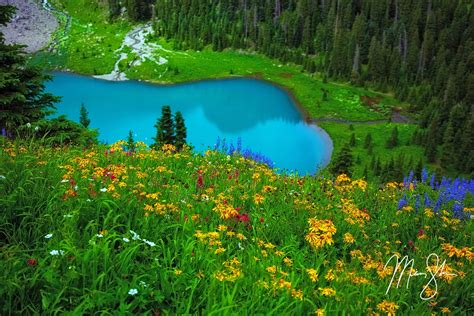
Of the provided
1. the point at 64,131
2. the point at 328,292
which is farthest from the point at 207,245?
the point at 64,131

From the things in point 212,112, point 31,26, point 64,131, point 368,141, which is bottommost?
point 368,141

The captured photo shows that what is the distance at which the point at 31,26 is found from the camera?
542 ft

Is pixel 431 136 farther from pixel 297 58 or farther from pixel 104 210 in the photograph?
pixel 104 210

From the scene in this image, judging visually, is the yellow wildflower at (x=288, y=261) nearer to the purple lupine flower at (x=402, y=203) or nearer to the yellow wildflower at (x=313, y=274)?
the yellow wildflower at (x=313, y=274)

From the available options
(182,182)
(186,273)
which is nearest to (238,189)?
(182,182)

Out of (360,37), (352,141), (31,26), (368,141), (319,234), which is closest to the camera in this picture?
(319,234)

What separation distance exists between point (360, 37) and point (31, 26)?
13139 cm

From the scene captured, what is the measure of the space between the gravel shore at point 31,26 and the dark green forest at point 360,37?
27441mm

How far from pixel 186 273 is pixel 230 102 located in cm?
9533

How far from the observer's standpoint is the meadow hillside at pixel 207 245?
4.94 metres

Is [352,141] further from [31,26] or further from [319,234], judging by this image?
[31,26]

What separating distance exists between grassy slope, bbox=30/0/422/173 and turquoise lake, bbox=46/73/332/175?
5007mm

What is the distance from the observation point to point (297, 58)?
138 meters

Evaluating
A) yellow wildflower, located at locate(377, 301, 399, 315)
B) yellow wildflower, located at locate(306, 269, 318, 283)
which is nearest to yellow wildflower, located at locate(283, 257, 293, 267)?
yellow wildflower, located at locate(306, 269, 318, 283)
